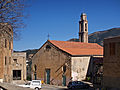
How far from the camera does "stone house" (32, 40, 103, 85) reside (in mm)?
26797

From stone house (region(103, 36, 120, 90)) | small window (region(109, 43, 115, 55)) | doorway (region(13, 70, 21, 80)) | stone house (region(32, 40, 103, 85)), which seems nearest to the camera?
stone house (region(103, 36, 120, 90))

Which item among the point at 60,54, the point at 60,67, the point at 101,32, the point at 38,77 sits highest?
the point at 101,32

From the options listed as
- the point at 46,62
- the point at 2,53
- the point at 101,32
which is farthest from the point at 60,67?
the point at 101,32

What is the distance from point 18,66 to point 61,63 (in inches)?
311

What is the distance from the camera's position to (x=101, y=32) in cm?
5722

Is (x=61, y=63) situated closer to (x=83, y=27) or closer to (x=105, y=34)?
(x=83, y=27)

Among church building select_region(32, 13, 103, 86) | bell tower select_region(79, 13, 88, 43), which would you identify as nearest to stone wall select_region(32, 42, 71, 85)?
church building select_region(32, 13, 103, 86)

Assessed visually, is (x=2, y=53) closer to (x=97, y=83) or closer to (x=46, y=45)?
(x=46, y=45)

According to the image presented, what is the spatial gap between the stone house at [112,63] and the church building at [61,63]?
707 cm

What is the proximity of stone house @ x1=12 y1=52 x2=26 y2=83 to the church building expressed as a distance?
3539 millimetres

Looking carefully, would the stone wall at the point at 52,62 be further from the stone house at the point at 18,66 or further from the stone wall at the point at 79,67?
the stone house at the point at 18,66

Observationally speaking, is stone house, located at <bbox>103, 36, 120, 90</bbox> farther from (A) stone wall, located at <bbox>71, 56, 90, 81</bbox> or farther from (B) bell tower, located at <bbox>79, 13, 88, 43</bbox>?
(B) bell tower, located at <bbox>79, 13, 88, 43</bbox>

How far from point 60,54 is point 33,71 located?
8.92m

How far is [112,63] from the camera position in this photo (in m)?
19.6
